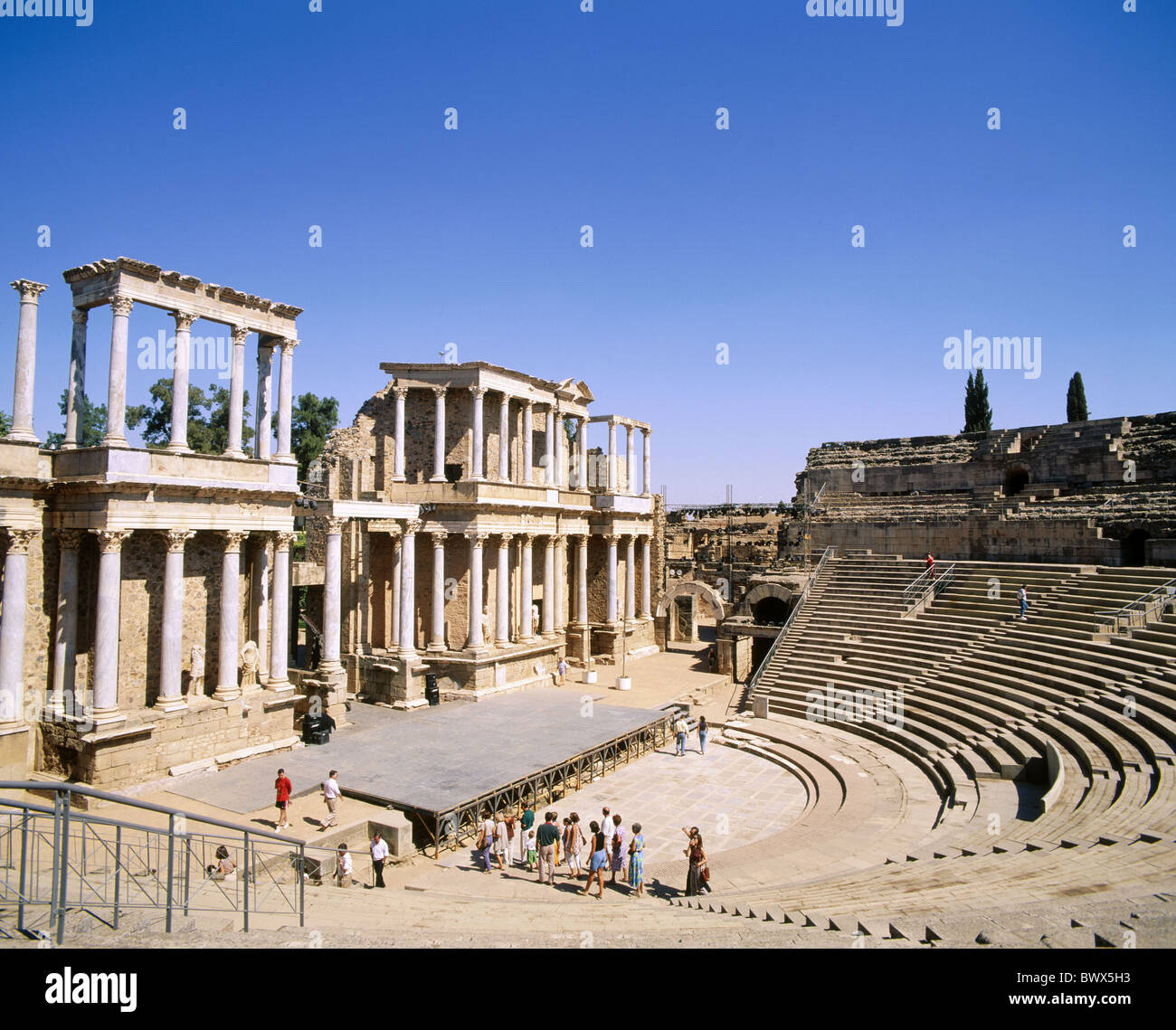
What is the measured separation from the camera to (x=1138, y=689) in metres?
15.9

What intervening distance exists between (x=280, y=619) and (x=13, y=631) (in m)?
5.84

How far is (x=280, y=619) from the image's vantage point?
20109mm

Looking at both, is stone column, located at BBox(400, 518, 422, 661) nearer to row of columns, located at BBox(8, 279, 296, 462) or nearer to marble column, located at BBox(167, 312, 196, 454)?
row of columns, located at BBox(8, 279, 296, 462)

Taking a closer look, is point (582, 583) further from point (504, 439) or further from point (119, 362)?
point (119, 362)

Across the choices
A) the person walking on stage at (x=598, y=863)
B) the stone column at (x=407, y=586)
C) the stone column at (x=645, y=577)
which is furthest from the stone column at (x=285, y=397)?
the stone column at (x=645, y=577)

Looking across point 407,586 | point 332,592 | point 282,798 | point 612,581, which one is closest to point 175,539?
point 332,592

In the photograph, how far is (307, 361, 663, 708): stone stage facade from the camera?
2600cm

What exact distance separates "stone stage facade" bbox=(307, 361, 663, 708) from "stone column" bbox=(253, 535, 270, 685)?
1972mm

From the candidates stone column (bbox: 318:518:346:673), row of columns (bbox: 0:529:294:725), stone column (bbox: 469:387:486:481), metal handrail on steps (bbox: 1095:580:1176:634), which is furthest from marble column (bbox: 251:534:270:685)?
metal handrail on steps (bbox: 1095:580:1176:634)

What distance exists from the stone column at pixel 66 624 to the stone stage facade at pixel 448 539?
6658mm

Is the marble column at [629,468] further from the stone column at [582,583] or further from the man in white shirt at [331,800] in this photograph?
the man in white shirt at [331,800]

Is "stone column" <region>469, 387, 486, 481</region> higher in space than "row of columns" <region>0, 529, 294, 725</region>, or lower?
higher
